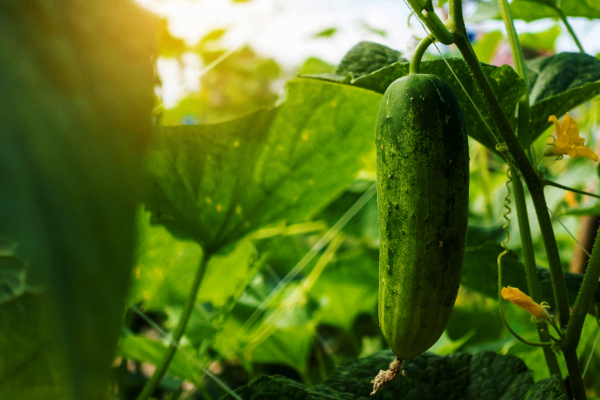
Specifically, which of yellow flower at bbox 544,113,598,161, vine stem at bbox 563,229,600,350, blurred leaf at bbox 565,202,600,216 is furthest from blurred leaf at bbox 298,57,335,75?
vine stem at bbox 563,229,600,350

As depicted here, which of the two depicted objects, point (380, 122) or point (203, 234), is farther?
point (203, 234)

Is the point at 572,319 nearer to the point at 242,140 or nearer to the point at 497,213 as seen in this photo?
the point at 242,140

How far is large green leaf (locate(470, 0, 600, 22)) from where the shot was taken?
78cm

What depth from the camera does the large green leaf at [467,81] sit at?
0.49 meters

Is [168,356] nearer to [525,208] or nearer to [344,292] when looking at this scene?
[525,208]

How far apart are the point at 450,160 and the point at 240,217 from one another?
0.37 m

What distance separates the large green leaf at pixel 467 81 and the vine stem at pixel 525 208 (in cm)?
2

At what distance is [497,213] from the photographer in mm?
1174

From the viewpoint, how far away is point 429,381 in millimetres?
554

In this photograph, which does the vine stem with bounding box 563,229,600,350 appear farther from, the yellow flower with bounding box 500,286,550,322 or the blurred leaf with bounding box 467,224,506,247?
the blurred leaf with bounding box 467,224,506,247

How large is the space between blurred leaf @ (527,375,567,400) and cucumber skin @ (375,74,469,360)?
12 cm

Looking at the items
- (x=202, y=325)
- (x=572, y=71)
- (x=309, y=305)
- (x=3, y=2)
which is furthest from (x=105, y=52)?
(x=309, y=305)

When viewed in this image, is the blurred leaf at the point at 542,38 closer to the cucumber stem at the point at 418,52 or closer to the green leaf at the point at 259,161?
the green leaf at the point at 259,161

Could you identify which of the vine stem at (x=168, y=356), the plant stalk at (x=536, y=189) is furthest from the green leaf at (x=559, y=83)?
the vine stem at (x=168, y=356)
